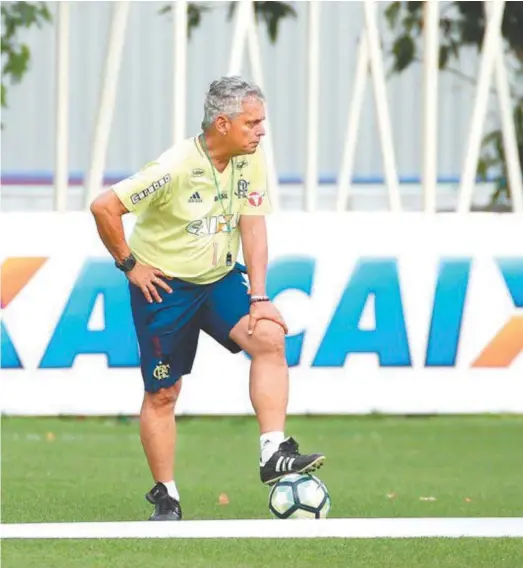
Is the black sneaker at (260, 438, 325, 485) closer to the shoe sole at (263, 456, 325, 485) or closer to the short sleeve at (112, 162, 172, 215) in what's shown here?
the shoe sole at (263, 456, 325, 485)

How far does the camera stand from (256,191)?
795 centimetres

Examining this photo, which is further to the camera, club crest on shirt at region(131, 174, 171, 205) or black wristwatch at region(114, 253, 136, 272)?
black wristwatch at region(114, 253, 136, 272)

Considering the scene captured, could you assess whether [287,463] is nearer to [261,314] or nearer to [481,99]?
[261,314]

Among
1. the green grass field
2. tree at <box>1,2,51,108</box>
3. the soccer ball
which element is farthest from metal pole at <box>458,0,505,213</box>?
the soccer ball

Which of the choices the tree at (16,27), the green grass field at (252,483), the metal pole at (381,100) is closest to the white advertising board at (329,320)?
the green grass field at (252,483)

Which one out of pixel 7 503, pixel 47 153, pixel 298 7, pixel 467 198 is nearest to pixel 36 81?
pixel 47 153

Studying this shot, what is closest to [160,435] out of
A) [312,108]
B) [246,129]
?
[246,129]

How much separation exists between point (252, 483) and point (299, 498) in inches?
82.4

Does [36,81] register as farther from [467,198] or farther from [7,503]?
[7,503]

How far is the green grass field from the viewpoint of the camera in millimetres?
6824

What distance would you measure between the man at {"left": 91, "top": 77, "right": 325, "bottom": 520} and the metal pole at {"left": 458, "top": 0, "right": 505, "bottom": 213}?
5.15 m

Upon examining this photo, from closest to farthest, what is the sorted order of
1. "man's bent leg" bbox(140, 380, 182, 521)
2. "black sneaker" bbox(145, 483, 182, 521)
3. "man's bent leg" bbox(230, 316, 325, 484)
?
"man's bent leg" bbox(230, 316, 325, 484), "black sneaker" bbox(145, 483, 182, 521), "man's bent leg" bbox(140, 380, 182, 521)

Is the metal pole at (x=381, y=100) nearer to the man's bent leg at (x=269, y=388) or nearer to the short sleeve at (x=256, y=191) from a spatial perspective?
the short sleeve at (x=256, y=191)

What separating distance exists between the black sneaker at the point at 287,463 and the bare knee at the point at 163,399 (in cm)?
56
